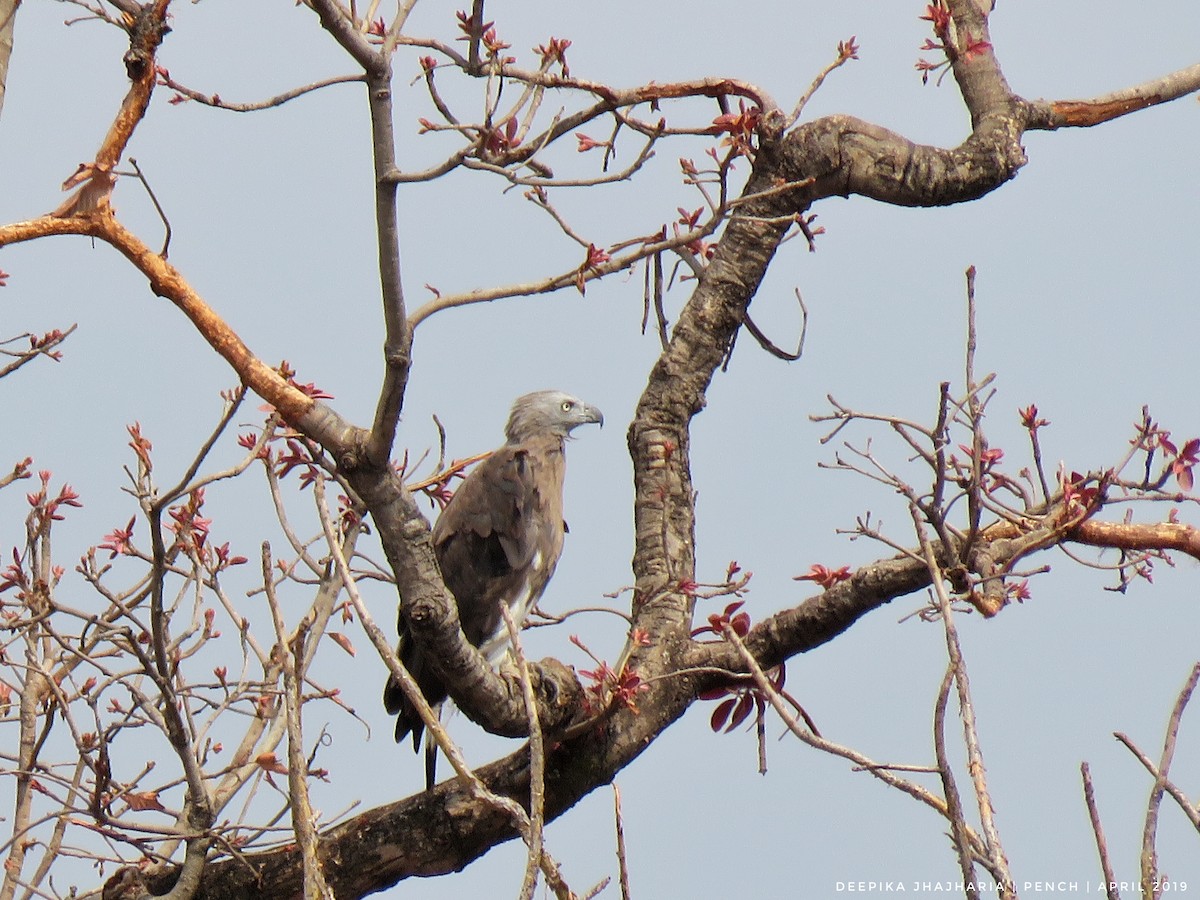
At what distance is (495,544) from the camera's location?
6.04 metres

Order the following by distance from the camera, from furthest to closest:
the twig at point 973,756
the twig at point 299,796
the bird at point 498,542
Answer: the bird at point 498,542
the twig at point 299,796
the twig at point 973,756

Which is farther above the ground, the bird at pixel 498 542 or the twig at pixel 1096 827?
the bird at pixel 498 542

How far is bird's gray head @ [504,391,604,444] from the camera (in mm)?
7020

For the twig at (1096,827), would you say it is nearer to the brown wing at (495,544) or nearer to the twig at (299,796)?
the twig at (299,796)

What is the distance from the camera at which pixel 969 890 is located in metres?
2.20

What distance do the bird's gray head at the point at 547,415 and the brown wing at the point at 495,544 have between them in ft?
2.26

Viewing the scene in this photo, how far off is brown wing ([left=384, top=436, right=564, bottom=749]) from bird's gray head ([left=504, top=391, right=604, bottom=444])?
2.26ft

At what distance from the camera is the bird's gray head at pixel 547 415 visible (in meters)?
7.02

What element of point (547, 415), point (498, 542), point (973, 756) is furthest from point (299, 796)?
point (547, 415)

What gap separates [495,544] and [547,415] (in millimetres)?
1198

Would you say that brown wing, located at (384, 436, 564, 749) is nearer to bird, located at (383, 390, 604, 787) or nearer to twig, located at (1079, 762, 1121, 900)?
bird, located at (383, 390, 604, 787)

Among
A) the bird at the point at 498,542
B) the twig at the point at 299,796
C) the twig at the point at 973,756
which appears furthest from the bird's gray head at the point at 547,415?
the twig at the point at 973,756

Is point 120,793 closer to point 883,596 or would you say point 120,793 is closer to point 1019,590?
point 883,596

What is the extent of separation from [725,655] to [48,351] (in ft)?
9.42
